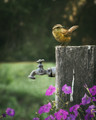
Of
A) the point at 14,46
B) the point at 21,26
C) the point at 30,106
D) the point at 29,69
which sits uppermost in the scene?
the point at 21,26

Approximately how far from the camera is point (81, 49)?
1.67 meters

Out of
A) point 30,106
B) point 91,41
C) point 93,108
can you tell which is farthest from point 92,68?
point 91,41

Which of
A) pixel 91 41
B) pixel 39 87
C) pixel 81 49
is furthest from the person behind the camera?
pixel 91 41

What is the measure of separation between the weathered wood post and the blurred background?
342cm

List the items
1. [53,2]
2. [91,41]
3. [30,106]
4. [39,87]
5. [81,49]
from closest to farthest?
[81,49] < [30,106] < [39,87] < [91,41] < [53,2]

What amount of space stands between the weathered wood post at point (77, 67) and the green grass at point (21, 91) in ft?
8.72

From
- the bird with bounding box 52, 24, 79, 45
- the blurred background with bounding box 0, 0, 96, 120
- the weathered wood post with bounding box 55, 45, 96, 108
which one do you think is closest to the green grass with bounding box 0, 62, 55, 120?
the blurred background with bounding box 0, 0, 96, 120

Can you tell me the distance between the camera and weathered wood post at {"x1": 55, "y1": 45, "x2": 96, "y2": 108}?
1673 millimetres

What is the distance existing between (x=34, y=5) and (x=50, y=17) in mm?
641

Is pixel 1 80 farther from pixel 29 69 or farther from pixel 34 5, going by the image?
pixel 34 5

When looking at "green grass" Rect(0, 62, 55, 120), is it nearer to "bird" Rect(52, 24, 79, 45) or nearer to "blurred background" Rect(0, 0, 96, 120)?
"blurred background" Rect(0, 0, 96, 120)

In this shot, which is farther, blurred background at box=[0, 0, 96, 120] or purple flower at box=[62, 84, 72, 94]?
blurred background at box=[0, 0, 96, 120]

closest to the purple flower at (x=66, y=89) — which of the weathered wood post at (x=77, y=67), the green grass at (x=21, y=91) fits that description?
the weathered wood post at (x=77, y=67)

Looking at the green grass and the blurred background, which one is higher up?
the blurred background
